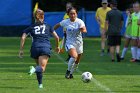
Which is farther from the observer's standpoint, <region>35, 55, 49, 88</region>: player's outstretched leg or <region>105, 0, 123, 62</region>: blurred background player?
<region>105, 0, 123, 62</region>: blurred background player

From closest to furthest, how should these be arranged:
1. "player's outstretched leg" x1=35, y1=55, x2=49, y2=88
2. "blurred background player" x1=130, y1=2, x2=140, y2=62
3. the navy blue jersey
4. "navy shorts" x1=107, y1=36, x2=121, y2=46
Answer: "player's outstretched leg" x1=35, y1=55, x2=49, y2=88 → the navy blue jersey → "blurred background player" x1=130, y1=2, x2=140, y2=62 → "navy shorts" x1=107, y1=36, x2=121, y2=46

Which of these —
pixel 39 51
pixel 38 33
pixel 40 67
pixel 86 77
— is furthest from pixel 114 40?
pixel 40 67

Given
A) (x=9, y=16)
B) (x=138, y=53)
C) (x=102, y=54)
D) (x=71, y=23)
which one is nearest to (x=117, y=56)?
(x=138, y=53)

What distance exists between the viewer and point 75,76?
1689 cm

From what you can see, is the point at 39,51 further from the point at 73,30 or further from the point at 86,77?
the point at 73,30

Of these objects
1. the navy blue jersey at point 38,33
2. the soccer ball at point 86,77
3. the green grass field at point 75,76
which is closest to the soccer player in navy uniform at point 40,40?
the navy blue jersey at point 38,33

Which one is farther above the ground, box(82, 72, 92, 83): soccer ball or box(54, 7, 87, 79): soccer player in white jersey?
box(54, 7, 87, 79): soccer player in white jersey

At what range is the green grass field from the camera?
45.9 feet

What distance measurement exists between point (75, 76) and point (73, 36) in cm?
123

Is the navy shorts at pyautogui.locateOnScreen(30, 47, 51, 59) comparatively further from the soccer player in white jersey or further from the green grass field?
the soccer player in white jersey

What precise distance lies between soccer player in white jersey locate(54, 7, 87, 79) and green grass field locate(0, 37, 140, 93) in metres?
0.42

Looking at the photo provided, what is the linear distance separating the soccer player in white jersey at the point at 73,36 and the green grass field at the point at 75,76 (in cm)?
42

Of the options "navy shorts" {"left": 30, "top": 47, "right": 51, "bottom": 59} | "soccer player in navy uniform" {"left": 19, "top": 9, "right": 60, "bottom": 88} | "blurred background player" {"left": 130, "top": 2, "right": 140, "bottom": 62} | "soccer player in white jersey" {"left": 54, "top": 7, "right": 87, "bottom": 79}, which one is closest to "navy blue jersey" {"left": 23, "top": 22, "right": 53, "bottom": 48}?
"soccer player in navy uniform" {"left": 19, "top": 9, "right": 60, "bottom": 88}

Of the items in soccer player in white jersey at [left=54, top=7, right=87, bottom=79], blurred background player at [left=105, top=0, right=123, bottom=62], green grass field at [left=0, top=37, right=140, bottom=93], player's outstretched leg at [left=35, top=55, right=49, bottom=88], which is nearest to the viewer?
player's outstretched leg at [left=35, top=55, right=49, bottom=88]
